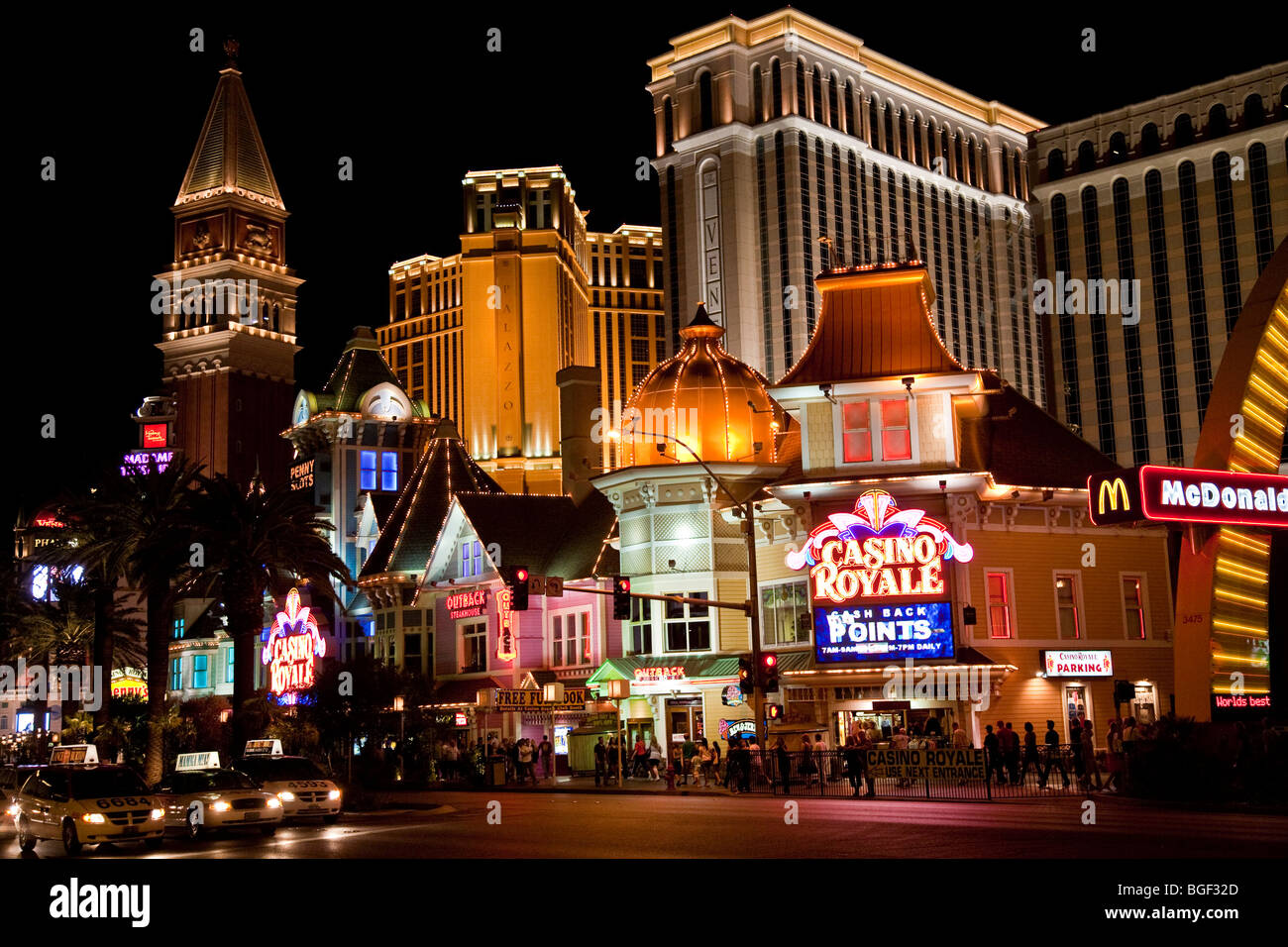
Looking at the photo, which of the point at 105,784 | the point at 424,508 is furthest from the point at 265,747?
the point at 424,508

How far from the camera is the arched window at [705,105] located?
155 m

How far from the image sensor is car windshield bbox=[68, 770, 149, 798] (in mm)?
25203

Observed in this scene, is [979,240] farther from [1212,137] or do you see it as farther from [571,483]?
[571,483]

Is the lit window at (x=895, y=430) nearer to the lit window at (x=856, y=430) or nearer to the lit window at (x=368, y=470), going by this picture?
the lit window at (x=856, y=430)

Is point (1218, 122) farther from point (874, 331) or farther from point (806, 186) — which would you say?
point (874, 331)

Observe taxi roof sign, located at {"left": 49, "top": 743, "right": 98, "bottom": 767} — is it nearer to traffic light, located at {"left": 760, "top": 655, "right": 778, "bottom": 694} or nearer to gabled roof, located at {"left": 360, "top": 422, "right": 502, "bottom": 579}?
traffic light, located at {"left": 760, "top": 655, "right": 778, "bottom": 694}

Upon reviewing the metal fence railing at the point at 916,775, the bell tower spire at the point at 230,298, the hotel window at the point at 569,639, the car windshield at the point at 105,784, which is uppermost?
the bell tower spire at the point at 230,298

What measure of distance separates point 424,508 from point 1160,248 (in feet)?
336

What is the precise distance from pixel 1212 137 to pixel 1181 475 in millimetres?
130397

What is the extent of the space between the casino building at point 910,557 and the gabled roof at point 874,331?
7 centimetres

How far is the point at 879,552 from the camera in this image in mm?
43250

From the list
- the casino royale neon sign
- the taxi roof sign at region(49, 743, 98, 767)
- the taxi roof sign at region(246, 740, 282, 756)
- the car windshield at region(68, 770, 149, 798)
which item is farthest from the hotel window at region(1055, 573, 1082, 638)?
the car windshield at region(68, 770, 149, 798)

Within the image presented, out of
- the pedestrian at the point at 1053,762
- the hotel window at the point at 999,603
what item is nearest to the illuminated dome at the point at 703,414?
the hotel window at the point at 999,603

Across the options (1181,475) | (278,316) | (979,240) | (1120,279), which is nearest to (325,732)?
(1181,475)
